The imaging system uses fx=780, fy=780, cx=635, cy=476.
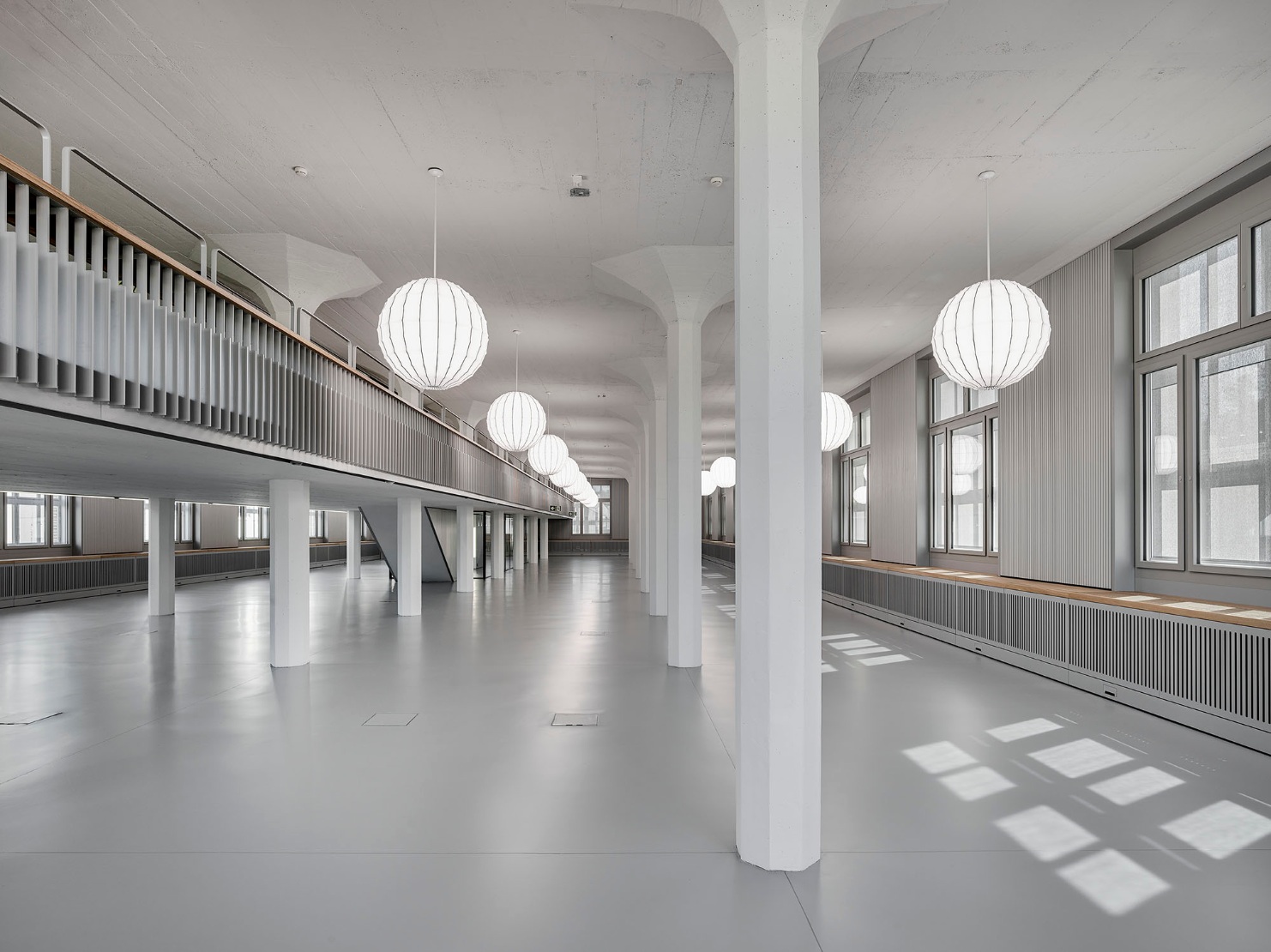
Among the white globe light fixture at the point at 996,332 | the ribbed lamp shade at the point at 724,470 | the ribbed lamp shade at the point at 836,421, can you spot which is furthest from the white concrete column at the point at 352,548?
the white globe light fixture at the point at 996,332

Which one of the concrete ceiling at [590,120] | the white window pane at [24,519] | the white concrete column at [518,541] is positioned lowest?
the white concrete column at [518,541]

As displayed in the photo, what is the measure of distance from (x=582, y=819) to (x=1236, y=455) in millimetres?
6901

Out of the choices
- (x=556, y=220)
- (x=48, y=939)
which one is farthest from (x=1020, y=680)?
(x=48, y=939)

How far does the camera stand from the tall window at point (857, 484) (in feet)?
59.6

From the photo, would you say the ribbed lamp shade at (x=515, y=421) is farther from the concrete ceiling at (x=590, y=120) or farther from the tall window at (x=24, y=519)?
the tall window at (x=24, y=519)

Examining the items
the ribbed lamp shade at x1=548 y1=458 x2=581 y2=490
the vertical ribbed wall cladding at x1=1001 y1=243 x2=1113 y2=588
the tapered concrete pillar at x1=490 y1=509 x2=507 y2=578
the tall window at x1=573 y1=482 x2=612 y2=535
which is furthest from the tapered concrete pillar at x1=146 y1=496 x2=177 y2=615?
the tall window at x1=573 y1=482 x2=612 y2=535

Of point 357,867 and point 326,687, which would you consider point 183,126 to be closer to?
point 326,687

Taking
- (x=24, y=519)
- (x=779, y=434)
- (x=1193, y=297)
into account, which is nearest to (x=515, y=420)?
(x=779, y=434)

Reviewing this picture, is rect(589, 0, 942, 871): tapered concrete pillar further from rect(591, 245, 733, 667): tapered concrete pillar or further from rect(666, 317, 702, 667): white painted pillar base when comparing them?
rect(666, 317, 702, 667): white painted pillar base

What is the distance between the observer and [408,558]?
14.0m

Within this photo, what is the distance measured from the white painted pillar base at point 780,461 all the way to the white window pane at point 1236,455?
5.59 metres

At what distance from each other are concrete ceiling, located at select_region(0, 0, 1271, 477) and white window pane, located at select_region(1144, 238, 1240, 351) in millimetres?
738

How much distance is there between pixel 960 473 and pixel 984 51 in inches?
369

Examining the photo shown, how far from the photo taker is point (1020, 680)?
26.9 ft
